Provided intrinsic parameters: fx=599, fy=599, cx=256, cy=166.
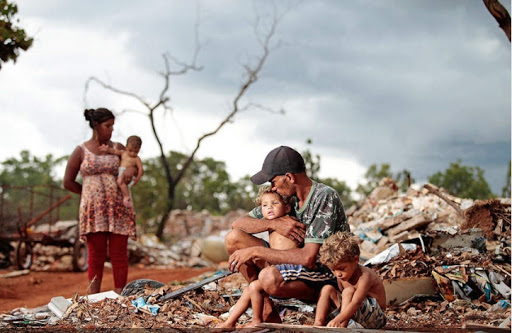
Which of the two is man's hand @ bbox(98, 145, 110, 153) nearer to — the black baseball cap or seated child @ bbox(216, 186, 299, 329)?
seated child @ bbox(216, 186, 299, 329)

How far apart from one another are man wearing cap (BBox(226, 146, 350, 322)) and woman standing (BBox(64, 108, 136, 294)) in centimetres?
252

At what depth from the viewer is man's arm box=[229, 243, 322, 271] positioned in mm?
4012

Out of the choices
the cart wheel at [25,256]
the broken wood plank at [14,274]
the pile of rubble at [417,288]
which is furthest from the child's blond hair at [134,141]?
the cart wheel at [25,256]

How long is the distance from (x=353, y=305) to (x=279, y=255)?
596mm

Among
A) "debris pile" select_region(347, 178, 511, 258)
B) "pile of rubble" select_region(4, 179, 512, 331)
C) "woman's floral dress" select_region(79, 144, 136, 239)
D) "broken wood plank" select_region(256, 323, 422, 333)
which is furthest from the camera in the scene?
"debris pile" select_region(347, 178, 511, 258)

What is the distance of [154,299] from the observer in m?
5.45

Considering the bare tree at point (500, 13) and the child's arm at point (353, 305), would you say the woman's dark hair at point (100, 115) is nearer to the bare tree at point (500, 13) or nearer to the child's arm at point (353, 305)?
the child's arm at point (353, 305)

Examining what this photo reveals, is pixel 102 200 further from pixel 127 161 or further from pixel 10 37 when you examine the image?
pixel 10 37

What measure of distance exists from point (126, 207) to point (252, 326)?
9.82 feet

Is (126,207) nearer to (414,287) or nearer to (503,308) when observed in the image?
(414,287)

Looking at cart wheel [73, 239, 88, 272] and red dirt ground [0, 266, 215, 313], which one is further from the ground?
cart wheel [73, 239, 88, 272]

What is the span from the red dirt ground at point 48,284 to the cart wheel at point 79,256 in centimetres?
19

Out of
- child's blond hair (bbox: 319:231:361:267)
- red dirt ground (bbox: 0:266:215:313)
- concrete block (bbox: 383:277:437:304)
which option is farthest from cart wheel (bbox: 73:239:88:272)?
child's blond hair (bbox: 319:231:361:267)

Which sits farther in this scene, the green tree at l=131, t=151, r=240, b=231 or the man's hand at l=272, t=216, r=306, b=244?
the green tree at l=131, t=151, r=240, b=231
